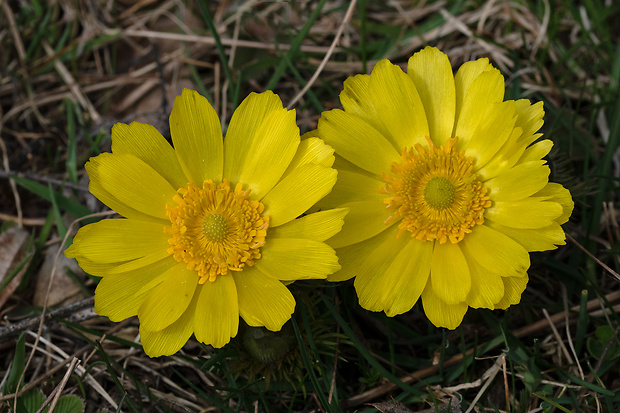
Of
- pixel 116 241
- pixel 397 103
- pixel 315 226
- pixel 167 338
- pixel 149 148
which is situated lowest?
pixel 167 338

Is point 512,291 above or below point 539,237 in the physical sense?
below

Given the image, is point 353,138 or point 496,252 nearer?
point 496,252

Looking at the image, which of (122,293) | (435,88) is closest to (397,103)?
(435,88)

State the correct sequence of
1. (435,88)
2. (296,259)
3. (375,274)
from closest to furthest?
(296,259) < (375,274) < (435,88)

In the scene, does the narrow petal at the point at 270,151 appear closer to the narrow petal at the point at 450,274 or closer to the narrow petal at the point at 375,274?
the narrow petal at the point at 375,274

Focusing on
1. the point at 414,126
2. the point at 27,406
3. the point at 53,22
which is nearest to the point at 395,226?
the point at 414,126

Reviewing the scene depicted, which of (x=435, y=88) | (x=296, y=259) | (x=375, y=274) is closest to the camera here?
(x=296, y=259)

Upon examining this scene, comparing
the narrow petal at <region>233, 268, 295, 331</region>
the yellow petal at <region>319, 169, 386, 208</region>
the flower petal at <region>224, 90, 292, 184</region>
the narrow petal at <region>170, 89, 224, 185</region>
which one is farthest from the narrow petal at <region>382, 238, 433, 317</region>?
the narrow petal at <region>170, 89, 224, 185</region>

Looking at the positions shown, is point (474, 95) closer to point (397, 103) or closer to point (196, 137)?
point (397, 103)
